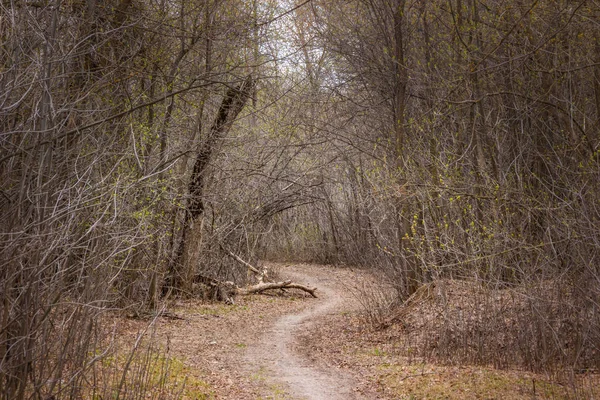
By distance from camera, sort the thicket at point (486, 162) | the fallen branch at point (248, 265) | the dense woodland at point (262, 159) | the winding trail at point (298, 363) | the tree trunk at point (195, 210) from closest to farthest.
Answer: the dense woodland at point (262, 159)
the winding trail at point (298, 363)
the thicket at point (486, 162)
the tree trunk at point (195, 210)
the fallen branch at point (248, 265)

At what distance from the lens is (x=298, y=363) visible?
896cm

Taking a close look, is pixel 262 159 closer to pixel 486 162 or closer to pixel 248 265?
pixel 248 265

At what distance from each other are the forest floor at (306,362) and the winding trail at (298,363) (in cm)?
1

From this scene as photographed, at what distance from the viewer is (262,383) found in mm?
7770

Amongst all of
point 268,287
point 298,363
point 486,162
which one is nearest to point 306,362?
point 298,363

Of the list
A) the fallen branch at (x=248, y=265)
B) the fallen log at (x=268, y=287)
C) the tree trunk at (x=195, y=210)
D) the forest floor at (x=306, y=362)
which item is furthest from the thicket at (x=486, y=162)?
the fallen branch at (x=248, y=265)

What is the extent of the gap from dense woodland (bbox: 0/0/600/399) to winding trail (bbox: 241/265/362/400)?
6.07ft

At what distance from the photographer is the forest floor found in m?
6.96

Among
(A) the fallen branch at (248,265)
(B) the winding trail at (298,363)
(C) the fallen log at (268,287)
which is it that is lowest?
(B) the winding trail at (298,363)

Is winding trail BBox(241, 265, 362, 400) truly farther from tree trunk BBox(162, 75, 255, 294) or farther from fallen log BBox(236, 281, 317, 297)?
tree trunk BBox(162, 75, 255, 294)

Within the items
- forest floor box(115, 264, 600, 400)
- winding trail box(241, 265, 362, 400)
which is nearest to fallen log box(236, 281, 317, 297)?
winding trail box(241, 265, 362, 400)

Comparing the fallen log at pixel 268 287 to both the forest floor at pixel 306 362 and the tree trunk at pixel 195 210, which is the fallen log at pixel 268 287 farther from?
the tree trunk at pixel 195 210

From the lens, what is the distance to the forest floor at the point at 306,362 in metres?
6.96

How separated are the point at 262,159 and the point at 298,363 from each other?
8.44 m
